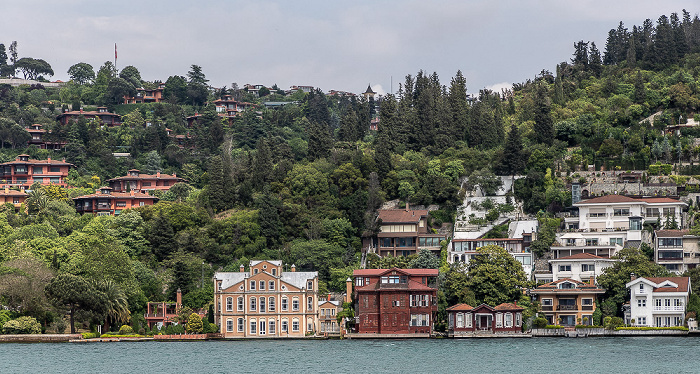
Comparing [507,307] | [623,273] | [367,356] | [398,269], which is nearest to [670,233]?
[623,273]

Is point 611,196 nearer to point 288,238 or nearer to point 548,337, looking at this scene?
point 548,337

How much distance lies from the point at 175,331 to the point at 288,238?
19.3 m

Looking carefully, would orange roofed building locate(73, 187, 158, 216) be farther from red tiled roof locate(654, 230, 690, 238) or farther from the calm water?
red tiled roof locate(654, 230, 690, 238)

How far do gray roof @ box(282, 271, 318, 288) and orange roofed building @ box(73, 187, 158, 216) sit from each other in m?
32.4

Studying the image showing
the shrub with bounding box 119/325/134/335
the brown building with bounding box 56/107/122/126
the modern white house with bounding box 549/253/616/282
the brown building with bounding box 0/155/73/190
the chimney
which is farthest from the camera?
the brown building with bounding box 56/107/122/126

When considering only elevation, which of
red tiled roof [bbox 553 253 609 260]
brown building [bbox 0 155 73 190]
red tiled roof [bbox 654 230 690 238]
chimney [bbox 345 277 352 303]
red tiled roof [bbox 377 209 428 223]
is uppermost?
brown building [bbox 0 155 73 190]

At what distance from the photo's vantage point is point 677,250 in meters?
92.9

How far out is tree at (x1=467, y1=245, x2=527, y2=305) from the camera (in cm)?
8800

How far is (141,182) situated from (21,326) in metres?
44.1

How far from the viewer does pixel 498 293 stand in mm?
87750

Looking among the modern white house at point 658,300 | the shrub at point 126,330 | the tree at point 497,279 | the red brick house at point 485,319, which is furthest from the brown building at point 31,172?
the modern white house at point 658,300

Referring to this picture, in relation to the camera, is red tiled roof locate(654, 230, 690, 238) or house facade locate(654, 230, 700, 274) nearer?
red tiled roof locate(654, 230, 690, 238)

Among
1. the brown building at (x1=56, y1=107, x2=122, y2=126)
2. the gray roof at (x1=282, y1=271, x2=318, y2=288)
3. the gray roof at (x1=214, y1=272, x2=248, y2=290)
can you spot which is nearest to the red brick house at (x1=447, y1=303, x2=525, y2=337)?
the gray roof at (x1=282, y1=271, x2=318, y2=288)

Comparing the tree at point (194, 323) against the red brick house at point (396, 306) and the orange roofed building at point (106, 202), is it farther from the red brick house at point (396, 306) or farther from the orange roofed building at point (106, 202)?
the orange roofed building at point (106, 202)
